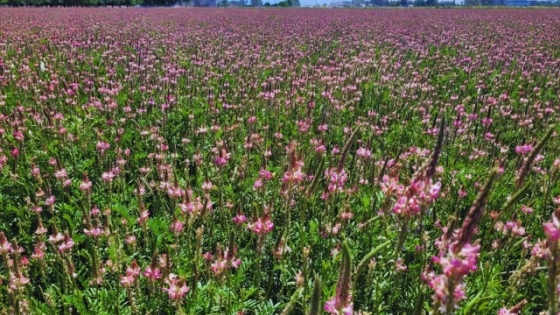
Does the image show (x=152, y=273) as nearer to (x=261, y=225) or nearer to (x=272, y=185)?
(x=261, y=225)

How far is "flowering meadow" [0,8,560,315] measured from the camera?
2.21 meters

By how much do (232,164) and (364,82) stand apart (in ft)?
13.4

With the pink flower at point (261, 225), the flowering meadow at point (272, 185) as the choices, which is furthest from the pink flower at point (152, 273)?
the pink flower at point (261, 225)

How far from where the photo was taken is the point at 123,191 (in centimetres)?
397

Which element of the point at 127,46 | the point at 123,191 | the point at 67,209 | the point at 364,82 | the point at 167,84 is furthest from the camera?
the point at 127,46

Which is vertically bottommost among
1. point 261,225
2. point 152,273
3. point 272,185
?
point 272,185

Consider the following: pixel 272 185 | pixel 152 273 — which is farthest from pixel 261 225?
pixel 272 185

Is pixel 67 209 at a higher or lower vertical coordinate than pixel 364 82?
lower

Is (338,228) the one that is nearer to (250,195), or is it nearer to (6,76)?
(250,195)

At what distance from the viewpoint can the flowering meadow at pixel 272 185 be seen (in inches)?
86.9

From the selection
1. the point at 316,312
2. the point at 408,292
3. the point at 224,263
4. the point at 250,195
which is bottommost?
the point at 408,292

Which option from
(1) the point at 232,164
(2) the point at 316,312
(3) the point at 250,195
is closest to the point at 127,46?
(1) the point at 232,164

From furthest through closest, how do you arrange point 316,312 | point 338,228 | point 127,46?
point 127,46 < point 338,228 < point 316,312

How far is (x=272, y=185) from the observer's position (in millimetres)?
4156
